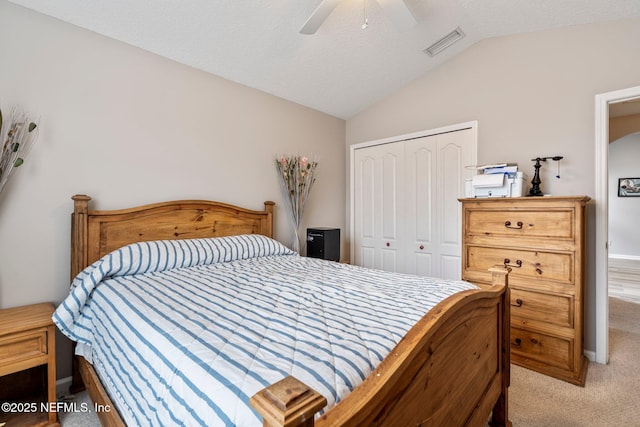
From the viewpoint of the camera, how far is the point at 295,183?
336cm

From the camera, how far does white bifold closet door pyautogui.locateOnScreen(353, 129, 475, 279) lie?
10.2 ft

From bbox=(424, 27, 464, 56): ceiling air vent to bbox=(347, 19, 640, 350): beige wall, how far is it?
0.43 feet

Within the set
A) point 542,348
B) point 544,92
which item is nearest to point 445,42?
point 544,92

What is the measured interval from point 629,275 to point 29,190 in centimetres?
796

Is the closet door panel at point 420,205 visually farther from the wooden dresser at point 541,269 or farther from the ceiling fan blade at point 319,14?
the ceiling fan blade at point 319,14

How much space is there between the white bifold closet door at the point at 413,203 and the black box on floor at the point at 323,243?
0.70 metres

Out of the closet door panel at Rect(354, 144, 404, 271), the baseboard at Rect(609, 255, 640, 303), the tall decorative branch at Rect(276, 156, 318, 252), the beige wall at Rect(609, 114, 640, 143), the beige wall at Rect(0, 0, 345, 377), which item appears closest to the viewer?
the beige wall at Rect(0, 0, 345, 377)

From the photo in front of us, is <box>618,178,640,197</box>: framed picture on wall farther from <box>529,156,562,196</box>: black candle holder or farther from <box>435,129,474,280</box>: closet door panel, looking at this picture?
<box>435,129,474,280</box>: closet door panel

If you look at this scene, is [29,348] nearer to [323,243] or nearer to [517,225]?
[323,243]

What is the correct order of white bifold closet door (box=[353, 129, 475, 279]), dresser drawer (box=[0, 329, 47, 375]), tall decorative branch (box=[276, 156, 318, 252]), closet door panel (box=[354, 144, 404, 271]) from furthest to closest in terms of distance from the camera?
1. closet door panel (box=[354, 144, 404, 271])
2. tall decorative branch (box=[276, 156, 318, 252])
3. white bifold closet door (box=[353, 129, 475, 279])
4. dresser drawer (box=[0, 329, 47, 375])

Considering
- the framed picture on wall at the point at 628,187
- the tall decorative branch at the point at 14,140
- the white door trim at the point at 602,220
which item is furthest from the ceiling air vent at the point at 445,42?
the framed picture on wall at the point at 628,187

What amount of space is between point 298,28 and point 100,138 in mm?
1735

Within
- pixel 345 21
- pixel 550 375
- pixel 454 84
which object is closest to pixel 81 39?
pixel 345 21

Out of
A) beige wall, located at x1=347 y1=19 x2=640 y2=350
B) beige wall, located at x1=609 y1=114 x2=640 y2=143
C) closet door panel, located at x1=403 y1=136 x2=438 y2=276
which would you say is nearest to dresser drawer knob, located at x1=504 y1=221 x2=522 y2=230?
beige wall, located at x1=347 y1=19 x2=640 y2=350
